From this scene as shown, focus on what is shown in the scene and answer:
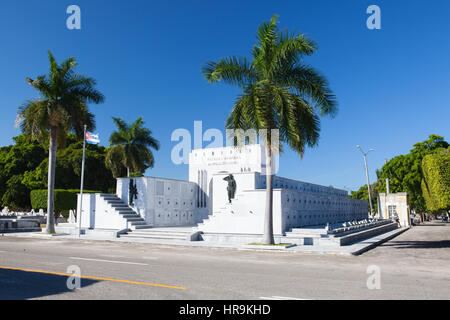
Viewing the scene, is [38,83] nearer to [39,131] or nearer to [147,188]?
[39,131]

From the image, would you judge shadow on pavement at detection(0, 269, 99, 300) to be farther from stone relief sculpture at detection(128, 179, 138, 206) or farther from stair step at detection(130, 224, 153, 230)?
stone relief sculpture at detection(128, 179, 138, 206)

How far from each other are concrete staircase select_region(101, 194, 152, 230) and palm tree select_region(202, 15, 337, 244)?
11903mm

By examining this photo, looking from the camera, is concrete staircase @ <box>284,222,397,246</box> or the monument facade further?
the monument facade

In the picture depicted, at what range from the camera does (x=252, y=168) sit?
30.1 meters

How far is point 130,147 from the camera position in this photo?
35.5 metres

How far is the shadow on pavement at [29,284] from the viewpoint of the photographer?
7.07 m

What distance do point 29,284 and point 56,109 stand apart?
19394 millimetres

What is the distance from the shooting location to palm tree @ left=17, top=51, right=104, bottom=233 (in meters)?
24.4

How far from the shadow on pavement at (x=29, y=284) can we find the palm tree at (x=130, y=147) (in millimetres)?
25990

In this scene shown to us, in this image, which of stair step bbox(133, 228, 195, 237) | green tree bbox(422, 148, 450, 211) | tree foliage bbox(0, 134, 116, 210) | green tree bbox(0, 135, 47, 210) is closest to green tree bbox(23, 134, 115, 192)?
tree foliage bbox(0, 134, 116, 210)
